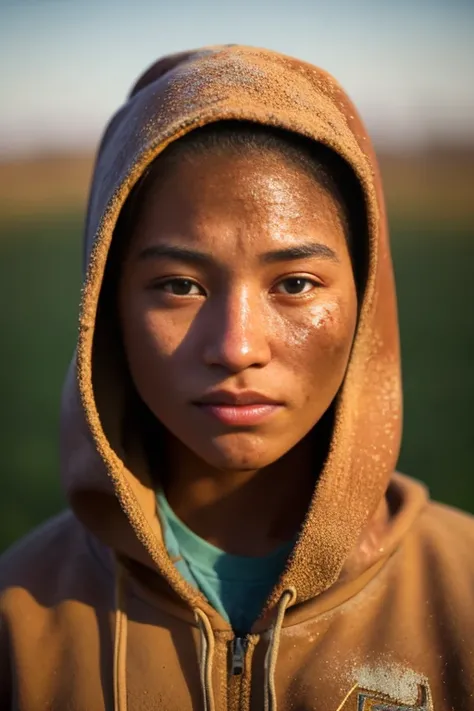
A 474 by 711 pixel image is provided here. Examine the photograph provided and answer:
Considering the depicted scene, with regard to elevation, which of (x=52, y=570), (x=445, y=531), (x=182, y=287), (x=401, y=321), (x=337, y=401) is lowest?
(x=52, y=570)

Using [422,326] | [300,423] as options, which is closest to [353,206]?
[300,423]

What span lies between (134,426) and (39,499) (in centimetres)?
416

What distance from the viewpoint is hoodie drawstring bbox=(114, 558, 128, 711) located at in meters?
2.08

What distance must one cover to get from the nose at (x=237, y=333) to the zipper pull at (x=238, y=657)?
24.5 inches

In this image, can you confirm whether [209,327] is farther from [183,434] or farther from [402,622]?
[402,622]

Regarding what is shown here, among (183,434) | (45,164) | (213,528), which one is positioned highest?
(45,164)

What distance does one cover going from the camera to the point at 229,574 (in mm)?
2223

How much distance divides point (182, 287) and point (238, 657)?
2.64ft

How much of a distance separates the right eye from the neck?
1.52ft

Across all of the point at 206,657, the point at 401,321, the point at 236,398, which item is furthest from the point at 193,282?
the point at 401,321

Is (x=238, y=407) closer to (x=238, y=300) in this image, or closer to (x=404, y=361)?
(x=238, y=300)

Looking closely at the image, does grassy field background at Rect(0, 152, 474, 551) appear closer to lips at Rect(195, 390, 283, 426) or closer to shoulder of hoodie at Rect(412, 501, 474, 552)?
shoulder of hoodie at Rect(412, 501, 474, 552)

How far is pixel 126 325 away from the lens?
2.12m

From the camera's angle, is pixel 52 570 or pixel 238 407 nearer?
pixel 238 407
